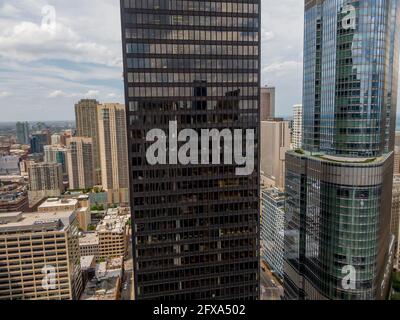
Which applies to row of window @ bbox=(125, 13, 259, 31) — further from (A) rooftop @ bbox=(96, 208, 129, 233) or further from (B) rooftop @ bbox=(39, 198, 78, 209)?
(A) rooftop @ bbox=(96, 208, 129, 233)

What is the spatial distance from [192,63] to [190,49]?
42 centimetres

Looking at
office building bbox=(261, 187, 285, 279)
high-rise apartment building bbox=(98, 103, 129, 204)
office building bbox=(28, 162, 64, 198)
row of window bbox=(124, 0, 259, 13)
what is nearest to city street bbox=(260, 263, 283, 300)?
office building bbox=(261, 187, 285, 279)

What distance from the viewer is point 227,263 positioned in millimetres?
9461

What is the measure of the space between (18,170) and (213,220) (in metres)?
5.94

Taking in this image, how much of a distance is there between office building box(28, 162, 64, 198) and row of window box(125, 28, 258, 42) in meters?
5.69

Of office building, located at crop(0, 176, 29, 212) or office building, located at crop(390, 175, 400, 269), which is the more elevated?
office building, located at crop(0, 176, 29, 212)

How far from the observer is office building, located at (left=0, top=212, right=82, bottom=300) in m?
13.8

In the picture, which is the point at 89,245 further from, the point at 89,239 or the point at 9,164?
the point at 9,164

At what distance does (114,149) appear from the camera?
1546 centimetres

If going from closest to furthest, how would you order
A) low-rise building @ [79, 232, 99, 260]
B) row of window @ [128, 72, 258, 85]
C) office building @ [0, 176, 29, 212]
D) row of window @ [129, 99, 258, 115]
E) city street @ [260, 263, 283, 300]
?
row of window @ [128, 72, 258, 85]
row of window @ [129, 99, 258, 115]
office building @ [0, 176, 29, 212]
city street @ [260, 263, 283, 300]
low-rise building @ [79, 232, 99, 260]

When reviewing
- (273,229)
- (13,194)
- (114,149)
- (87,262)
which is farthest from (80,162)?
(273,229)

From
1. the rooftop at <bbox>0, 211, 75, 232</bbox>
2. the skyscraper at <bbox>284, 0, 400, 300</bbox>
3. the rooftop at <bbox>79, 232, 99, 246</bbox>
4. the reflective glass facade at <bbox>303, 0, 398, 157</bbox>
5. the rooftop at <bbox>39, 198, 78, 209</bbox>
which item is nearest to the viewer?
the skyscraper at <bbox>284, 0, 400, 300</bbox>

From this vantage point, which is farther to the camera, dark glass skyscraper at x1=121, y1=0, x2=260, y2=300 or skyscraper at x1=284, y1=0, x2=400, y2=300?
skyscraper at x1=284, y1=0, x2=400, y2=300
